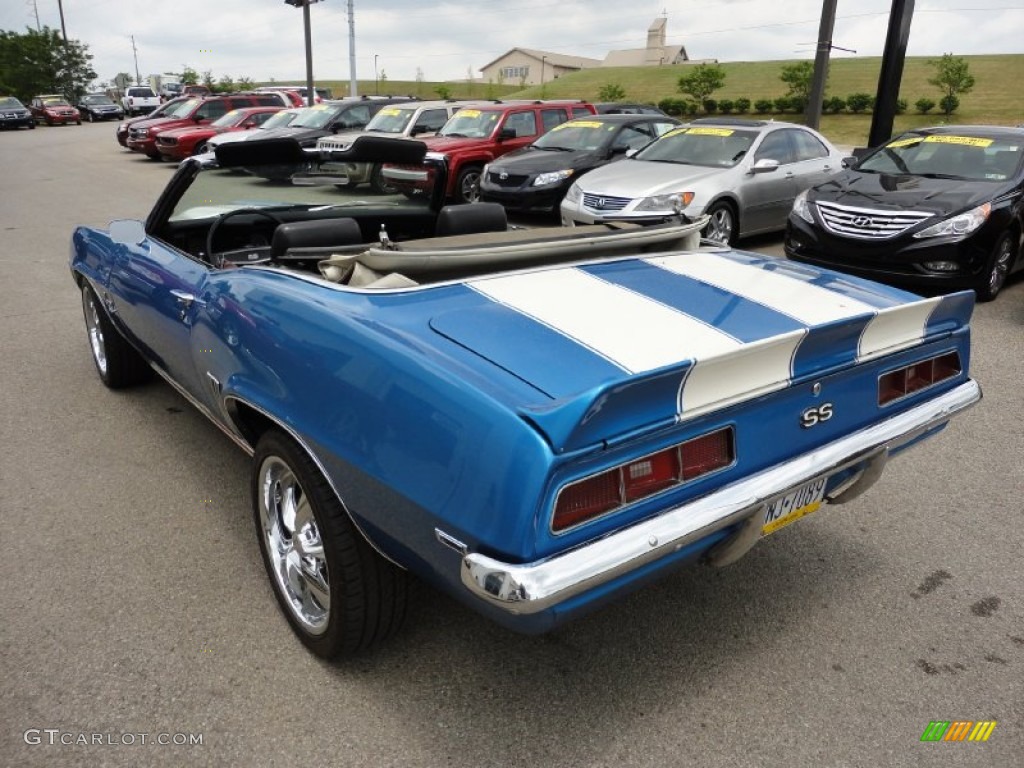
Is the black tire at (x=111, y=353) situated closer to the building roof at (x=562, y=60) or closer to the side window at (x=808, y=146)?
the side window at (x=808, y=146)

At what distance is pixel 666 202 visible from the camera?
8273 millimetres

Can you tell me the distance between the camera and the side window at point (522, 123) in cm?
1305

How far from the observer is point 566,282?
2.57 metres

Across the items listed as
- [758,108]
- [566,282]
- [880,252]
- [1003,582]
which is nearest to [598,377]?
[566,282]

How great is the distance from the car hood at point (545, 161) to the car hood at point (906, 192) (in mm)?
3849

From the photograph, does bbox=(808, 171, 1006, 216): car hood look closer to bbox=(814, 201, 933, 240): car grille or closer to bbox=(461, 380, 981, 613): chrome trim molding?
bbox=(814, 201, 933, 240): car grille

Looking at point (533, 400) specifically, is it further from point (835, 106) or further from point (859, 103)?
point (835, 106)

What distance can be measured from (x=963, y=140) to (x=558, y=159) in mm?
4959

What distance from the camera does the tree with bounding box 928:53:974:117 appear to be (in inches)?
1438

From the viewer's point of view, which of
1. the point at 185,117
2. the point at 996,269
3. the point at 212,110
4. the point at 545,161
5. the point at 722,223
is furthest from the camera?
the point at 212,110

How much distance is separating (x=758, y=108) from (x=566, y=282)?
4245 centimetres

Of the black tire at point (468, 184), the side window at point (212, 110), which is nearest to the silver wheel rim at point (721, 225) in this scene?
the black tire at point (468, 184)

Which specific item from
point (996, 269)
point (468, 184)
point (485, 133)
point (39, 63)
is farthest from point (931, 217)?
point (39, 63)

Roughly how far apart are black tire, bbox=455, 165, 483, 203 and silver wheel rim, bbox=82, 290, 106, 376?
7791 mm
